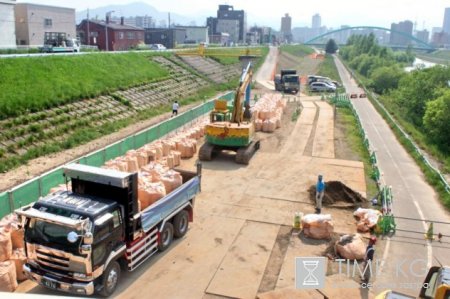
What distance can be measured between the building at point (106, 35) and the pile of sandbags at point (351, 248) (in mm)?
59153

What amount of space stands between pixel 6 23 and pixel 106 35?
23.3m

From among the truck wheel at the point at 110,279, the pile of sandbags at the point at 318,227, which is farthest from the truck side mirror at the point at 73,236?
the pile of sandbags at the point at 318,227

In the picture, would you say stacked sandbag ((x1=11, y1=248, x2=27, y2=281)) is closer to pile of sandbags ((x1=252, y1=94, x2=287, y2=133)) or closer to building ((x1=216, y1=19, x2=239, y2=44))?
pile of sandbags ((x1=252, y1=94, x2=287, y2=133))

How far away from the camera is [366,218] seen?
50.2 feet

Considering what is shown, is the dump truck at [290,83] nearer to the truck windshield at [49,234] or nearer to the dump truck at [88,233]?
the dump truck at [88,233]

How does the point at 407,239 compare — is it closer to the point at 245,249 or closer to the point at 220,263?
the point at 245,249

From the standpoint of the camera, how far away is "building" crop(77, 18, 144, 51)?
6769cm

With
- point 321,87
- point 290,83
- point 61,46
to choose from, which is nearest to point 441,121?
point 290,83

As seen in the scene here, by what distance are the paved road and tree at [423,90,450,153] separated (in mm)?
2399

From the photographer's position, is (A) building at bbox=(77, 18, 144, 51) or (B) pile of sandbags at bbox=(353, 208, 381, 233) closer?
(B) pile of sandbags at bbox=(353, 208, 381, 233)

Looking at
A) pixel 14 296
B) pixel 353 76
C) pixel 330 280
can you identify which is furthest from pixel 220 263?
pixel 353 76

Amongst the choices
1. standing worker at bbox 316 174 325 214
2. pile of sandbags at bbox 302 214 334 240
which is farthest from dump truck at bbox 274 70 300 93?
pile of sandbags at bbox 302 214 334 240

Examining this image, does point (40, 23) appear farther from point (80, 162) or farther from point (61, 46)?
point (80, 162)

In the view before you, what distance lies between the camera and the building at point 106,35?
222ft
